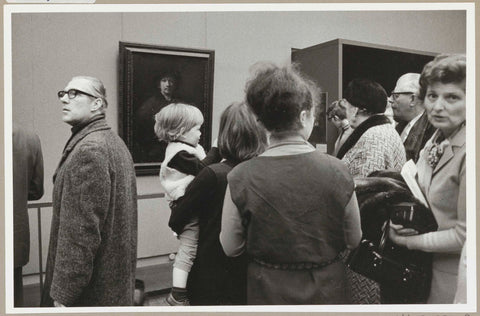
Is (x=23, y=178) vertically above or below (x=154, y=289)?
above

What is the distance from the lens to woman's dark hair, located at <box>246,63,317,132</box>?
1.30 m

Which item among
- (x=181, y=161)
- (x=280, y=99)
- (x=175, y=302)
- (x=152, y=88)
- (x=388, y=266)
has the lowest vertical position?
(x=175, y=302)

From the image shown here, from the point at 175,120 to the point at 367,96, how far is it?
0.89 m

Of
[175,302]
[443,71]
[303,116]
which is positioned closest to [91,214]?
[175,302]

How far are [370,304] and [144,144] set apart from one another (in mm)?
1300

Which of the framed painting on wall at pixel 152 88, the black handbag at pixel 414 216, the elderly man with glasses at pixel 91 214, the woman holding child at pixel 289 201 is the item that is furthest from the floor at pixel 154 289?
the black handbag at pixel 414 216

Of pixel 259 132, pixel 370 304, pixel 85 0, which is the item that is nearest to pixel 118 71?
pixel 85 0

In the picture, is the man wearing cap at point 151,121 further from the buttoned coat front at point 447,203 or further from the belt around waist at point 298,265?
the buttoned coat front at point 447,203

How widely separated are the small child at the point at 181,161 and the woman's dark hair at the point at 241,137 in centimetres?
15

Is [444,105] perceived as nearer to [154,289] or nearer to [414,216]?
[414,216]

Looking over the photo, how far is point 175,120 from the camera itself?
6.09 feet

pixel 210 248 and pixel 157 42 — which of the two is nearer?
pixel 210 248

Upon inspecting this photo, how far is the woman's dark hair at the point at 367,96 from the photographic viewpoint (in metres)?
1.72

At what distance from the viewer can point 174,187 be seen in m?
1.73
